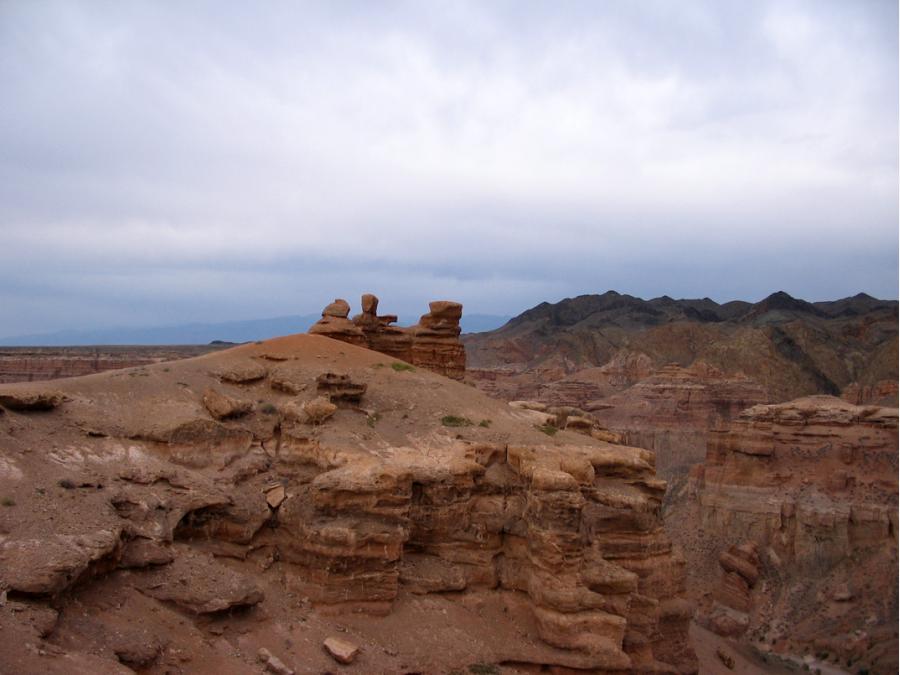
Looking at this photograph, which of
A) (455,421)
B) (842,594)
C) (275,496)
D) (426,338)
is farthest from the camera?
(842,594)

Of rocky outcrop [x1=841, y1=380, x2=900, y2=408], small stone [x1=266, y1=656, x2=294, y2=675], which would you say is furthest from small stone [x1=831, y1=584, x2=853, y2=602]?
rocky outcrop [x1=841, y1=380, x2=900, y2=408]

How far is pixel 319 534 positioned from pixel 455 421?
23.3ft

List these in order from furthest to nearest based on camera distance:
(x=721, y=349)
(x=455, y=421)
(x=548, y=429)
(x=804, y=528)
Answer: (x=721, y=349) → (x=804, y=528) → (x=548, y=429) → (x=455, y=421)

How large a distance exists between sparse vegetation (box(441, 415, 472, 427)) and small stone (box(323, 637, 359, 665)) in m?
8.55

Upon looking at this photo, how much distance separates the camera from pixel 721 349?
102m

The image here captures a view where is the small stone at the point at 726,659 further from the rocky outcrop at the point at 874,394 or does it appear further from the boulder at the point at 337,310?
the rocky outcrop at the point at 874,394

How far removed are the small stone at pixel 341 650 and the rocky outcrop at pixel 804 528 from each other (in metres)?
27.7

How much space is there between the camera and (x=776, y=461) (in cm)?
5116

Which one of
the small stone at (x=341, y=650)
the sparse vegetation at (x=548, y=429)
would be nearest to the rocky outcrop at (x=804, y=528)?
the sparse vegetation at (x=548, y=429)

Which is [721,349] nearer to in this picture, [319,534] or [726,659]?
[726,659]

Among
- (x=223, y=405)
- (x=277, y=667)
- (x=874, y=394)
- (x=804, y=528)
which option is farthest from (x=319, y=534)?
(x=874, y=394)

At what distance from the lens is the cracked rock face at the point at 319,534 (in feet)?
48.4

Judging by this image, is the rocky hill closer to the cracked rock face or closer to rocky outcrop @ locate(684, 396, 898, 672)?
rocky outcrop @ locate(684, 396, 898, 672)

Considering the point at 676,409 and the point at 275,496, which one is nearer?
the point at 275,496
